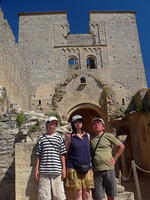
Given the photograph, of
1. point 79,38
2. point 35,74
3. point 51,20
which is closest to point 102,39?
point 79,38

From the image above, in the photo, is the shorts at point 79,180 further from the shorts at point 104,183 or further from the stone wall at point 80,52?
the stone wall at point 80,52

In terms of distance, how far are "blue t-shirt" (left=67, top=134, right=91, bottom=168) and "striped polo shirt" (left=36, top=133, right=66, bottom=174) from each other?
0.17 meters

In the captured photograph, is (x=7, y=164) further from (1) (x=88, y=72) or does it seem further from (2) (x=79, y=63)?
(2) (x=79, y=63)

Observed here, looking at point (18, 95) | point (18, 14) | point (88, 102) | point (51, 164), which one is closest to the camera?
point (51, 164)

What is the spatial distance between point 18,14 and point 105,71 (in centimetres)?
1051

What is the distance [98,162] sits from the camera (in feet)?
11.0

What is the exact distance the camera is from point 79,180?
3.17m

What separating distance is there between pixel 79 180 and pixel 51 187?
48 centimetres

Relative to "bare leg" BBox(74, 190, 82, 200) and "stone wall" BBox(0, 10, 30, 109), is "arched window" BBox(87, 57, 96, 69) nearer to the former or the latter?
"stone wall" BBox(0, 10, 30, 109)

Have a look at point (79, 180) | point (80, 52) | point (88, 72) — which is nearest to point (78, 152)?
point (79, 180)

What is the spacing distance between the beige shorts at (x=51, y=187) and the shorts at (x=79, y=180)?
186 millimetres

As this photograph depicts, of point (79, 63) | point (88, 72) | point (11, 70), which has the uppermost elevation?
point (79, 63)

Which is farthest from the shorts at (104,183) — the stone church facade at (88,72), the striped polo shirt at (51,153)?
the stone church facade at (88,72)

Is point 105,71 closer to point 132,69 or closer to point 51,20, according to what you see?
point 132,69
